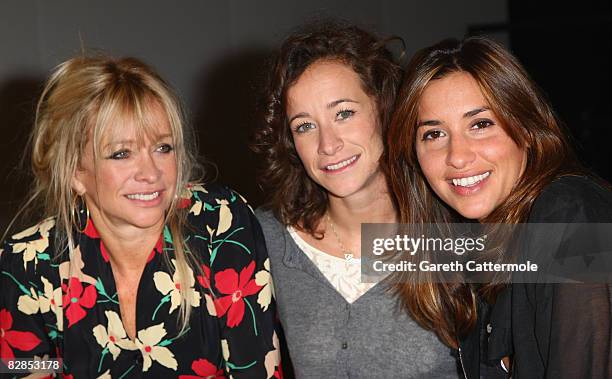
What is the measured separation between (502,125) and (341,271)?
29.2 inches

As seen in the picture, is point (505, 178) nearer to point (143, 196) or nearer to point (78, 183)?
point (143, 196)

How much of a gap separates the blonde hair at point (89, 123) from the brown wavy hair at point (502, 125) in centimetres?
64

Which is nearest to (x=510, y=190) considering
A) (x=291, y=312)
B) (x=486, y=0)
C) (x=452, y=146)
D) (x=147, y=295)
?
(x=452, y=146)

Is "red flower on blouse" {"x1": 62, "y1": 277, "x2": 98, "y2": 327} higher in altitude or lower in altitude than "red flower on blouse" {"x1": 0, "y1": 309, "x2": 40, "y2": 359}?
higher

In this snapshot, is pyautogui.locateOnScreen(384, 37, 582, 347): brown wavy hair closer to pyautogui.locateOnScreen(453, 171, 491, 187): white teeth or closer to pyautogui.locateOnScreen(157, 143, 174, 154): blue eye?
pyautogui.locateOnScreen(453, 171, 491, 187): white teeth

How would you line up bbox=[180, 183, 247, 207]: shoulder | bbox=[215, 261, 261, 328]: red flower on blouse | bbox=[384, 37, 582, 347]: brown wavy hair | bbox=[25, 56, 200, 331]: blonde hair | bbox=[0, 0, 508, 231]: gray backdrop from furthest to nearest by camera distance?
bbox=[0, 0, 508, 231]: gray backdrop → bbox=[180, 183, 247, 207]: shoulder → bbox=[215, 261, 261, 328]: red flower on blouse → bbox=[25, 56, 200, 331]: blonde hair → bbox=[384, 37, 582, 347]: brown wavy hair

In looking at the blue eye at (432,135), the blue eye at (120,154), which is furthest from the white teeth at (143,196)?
the blue eye at (432,135)

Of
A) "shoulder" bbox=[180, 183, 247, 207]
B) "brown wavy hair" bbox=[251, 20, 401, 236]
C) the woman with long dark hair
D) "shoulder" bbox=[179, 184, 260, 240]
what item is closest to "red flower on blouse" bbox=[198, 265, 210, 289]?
"shoulder" bbox=[179, 184, 260, 240]

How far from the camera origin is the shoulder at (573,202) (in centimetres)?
156

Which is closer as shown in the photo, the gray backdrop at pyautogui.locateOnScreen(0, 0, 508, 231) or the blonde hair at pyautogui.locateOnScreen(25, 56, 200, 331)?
the blonde hair at pyautogui.locateOnScreen(25, 56, 200, 331)

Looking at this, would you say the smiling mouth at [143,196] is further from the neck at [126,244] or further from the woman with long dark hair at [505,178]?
the woman with long dark hair at [505,178]

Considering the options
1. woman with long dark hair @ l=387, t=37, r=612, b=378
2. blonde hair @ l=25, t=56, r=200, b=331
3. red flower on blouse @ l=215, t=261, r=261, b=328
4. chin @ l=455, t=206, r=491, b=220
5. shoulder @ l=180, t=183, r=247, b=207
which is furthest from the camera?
shoulder @ l=180, t=183, r=247, b=207

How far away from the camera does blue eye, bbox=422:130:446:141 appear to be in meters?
1.84

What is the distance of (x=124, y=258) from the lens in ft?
7.36
